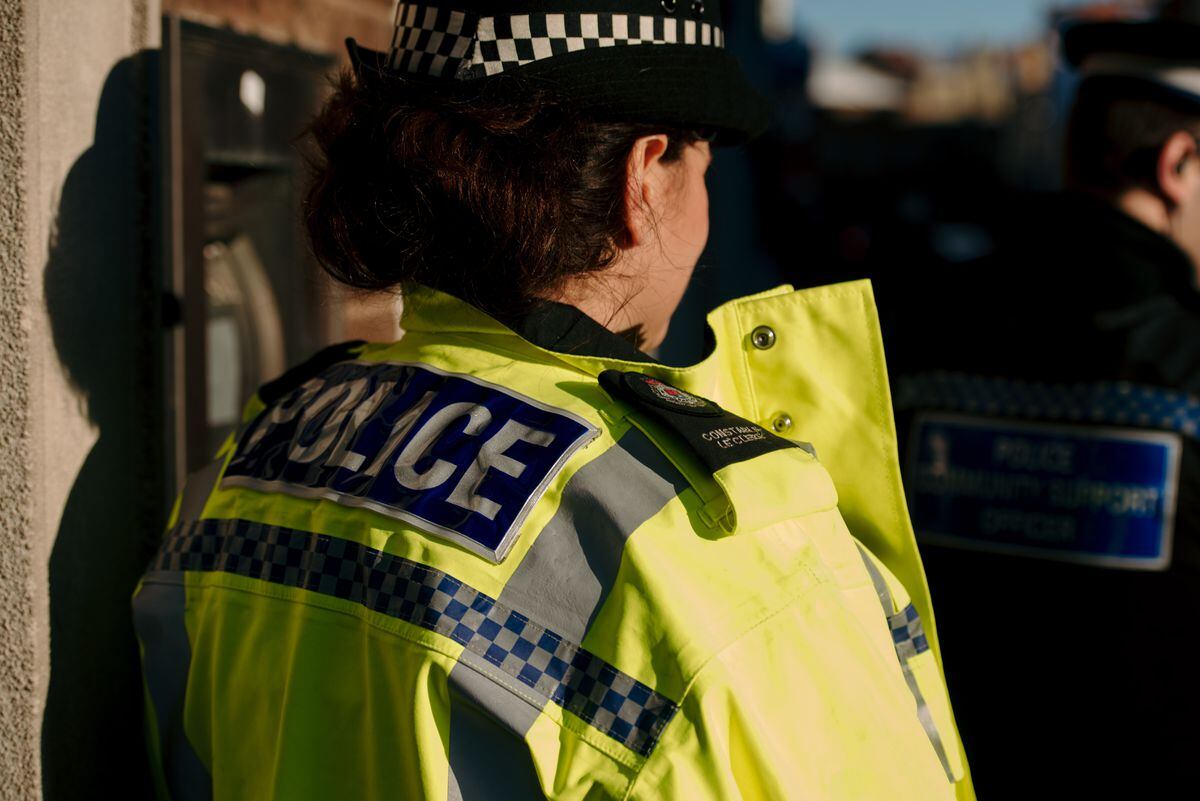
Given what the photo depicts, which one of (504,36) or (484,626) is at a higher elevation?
(504,36)

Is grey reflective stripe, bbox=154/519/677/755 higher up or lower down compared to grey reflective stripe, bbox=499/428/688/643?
lower down

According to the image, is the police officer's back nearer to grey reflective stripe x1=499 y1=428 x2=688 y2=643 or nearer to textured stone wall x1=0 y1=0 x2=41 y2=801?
grey reflective stripe x1=499 y1=428 x2=688 y2=643

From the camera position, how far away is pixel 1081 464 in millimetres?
2098

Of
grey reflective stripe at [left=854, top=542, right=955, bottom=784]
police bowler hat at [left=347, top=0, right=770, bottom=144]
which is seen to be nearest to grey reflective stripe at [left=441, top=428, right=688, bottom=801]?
grey reflective stripe at [left=854, top=542, right=955, bottom=784]

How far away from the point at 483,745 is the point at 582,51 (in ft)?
2.38

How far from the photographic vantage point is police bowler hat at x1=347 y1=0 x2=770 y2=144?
47.1 inches

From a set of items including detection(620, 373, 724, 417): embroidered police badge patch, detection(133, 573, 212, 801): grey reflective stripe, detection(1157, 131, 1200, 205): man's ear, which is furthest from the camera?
detection(1157, 131, 1200, 205): man's ear

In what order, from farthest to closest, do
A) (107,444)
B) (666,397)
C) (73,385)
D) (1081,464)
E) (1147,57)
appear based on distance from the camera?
(1147,57), (1081,464), (107,444), (73,385), (666,397)

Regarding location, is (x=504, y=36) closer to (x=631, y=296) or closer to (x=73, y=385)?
(x=631, y=296)

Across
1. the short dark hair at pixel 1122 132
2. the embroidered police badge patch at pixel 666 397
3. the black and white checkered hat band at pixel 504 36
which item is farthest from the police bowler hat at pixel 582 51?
the short dark hair at pixel 1122 132

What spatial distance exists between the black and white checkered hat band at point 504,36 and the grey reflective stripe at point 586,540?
0.46 metres

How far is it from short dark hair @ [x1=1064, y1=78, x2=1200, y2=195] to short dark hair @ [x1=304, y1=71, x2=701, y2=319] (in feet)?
4.87

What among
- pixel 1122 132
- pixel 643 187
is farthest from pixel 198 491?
→ pixel 1122 132

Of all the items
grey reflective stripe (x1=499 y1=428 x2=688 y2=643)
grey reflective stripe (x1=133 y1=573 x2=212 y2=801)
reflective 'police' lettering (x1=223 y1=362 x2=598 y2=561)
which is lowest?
grey reflective stripe (x1=133 y1=573 x2=212 y2=801)
